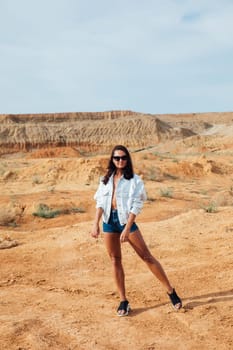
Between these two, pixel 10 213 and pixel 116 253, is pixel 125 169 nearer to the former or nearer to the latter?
pixel 116 253

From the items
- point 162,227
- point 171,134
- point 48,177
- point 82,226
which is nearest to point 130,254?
point 162,227

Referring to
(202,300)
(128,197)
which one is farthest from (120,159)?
(202,300)

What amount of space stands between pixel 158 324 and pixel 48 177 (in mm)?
17177

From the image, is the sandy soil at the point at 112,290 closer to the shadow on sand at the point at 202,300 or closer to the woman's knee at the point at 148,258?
the shadow on sand at the point at 202,300

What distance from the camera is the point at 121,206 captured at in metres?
4.32

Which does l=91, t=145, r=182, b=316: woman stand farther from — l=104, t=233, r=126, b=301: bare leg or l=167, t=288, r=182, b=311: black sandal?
l=167, t=288, r=182, b=311: black sandal

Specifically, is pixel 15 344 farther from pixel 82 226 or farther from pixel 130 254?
pixel 82 226

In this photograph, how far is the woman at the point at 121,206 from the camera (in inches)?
169

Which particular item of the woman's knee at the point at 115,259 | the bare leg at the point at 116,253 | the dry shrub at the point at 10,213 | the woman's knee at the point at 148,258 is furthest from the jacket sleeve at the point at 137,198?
the dry shrub at the point at 10,213

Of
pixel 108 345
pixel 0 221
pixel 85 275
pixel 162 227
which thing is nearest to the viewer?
pixel 108 345

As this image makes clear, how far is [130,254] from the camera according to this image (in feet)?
22.3

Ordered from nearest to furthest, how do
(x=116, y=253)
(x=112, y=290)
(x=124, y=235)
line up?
(x=124, y=235) → (x=116, y=253) → (x=112, y=290)

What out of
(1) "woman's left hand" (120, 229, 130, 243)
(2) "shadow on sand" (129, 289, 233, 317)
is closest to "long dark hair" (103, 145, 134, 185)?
(1) "woman's left hand" (120, 229, 130, 243)

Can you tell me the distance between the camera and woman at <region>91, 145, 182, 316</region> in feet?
14.1
